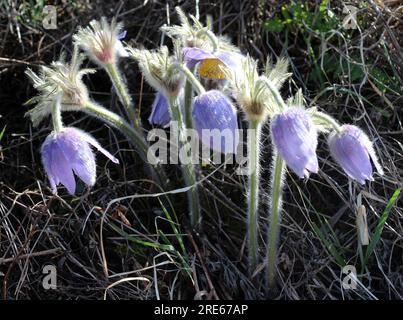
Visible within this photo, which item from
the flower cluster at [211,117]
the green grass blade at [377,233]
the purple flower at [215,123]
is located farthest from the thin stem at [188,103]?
the green grass blade at [377,233]

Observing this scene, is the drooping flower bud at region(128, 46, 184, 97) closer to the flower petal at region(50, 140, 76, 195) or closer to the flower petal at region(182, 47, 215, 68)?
the flower petal at region(182, 47, 215, 68)

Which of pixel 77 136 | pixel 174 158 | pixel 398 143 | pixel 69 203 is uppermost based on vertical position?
pixel 77 136

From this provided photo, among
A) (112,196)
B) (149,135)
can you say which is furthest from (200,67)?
(112,196)

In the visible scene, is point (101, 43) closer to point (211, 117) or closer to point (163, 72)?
point (163, 72)

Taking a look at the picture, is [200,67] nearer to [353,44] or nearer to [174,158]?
[174,158]

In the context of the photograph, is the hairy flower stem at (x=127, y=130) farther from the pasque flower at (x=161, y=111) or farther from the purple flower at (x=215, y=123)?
the purple flower at (x=215, y=123)

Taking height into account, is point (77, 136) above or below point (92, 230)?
above

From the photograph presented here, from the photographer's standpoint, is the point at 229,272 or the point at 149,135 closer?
the point at 229,272
